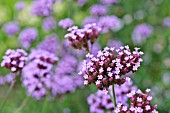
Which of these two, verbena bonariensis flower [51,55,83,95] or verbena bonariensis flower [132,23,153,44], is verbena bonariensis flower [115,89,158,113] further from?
verbena bonariensis flower [132,23,153,44]

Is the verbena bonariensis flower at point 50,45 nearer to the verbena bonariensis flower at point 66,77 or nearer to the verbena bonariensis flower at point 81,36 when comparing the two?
the verbena bonariensis flower at point 66,77

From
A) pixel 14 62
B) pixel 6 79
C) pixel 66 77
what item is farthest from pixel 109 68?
pixel 6 79

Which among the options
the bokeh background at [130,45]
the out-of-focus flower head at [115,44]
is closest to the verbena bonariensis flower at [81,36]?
the bokeh background at [130,45]

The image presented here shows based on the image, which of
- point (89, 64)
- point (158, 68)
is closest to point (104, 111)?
point (89, 64)

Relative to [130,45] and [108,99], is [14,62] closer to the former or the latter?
[108,99]

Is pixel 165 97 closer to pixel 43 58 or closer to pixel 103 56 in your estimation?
pixel 43 58

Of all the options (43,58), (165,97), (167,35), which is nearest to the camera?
(43,58)
